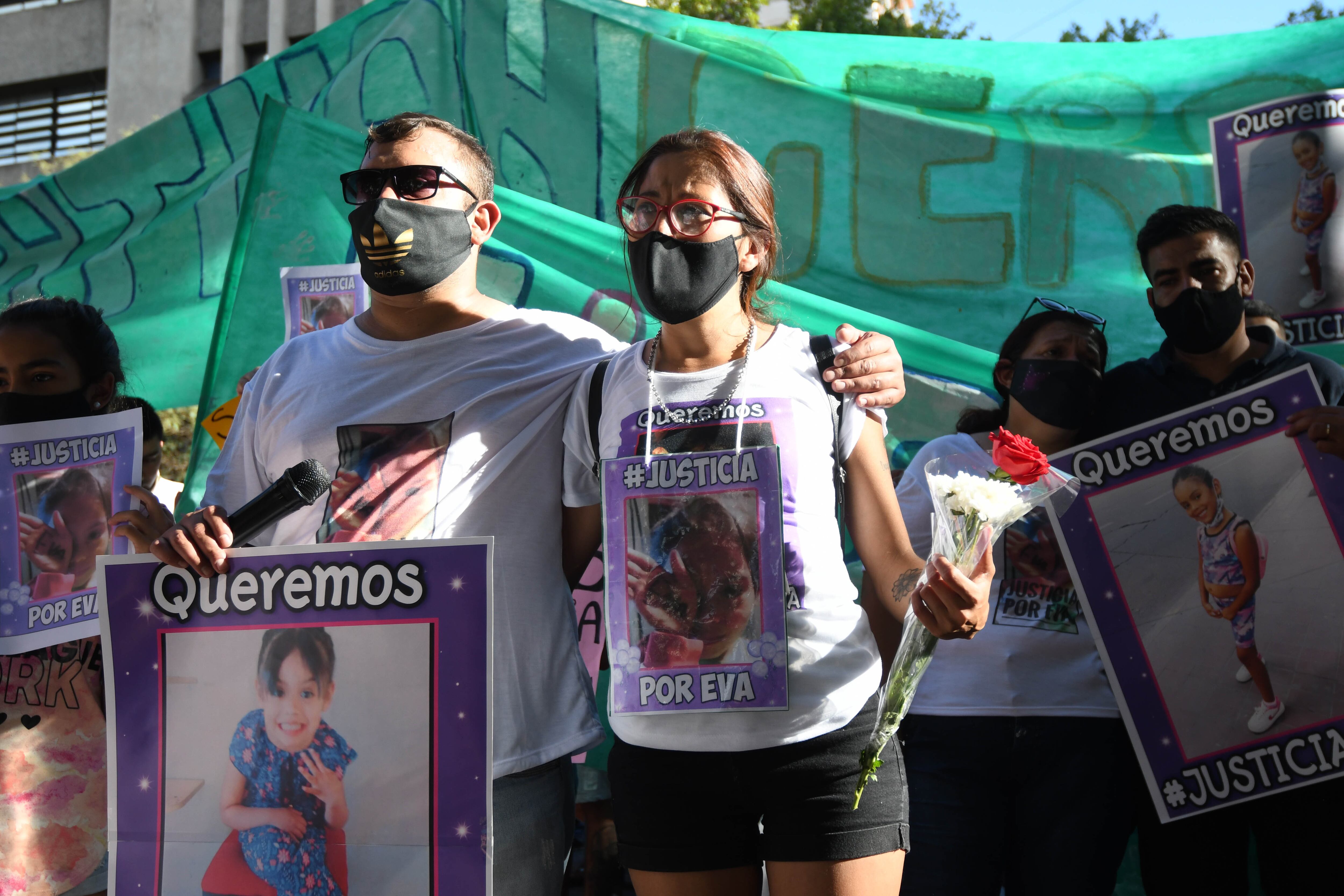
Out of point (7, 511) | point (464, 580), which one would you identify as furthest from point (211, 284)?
point (464, 580)

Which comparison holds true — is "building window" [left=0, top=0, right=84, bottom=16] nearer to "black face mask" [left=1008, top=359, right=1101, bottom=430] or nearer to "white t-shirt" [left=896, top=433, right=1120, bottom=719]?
"black face mask" [left=1008, top=359, right=1101, bottom=430]

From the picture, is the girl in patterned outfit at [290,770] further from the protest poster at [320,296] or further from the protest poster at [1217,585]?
the protest poster at [320,296]

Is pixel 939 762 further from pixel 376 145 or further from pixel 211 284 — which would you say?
pixel 211 284

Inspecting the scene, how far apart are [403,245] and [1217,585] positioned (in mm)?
1879

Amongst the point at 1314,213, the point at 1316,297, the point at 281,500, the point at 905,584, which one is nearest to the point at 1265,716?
the point at 905,584

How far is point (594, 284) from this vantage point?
3.27 metres

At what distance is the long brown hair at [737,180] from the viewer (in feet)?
6.66

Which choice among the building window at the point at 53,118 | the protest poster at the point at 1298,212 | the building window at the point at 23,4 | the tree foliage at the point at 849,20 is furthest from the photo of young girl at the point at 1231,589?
the building window at the point at 23,4

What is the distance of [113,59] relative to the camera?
63.3 feet

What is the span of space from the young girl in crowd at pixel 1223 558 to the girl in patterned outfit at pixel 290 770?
183cm

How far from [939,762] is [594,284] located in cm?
165

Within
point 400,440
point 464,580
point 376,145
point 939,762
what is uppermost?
point 376,145

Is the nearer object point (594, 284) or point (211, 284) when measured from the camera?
point (594, 284)

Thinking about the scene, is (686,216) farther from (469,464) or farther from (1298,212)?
(1298,212)
